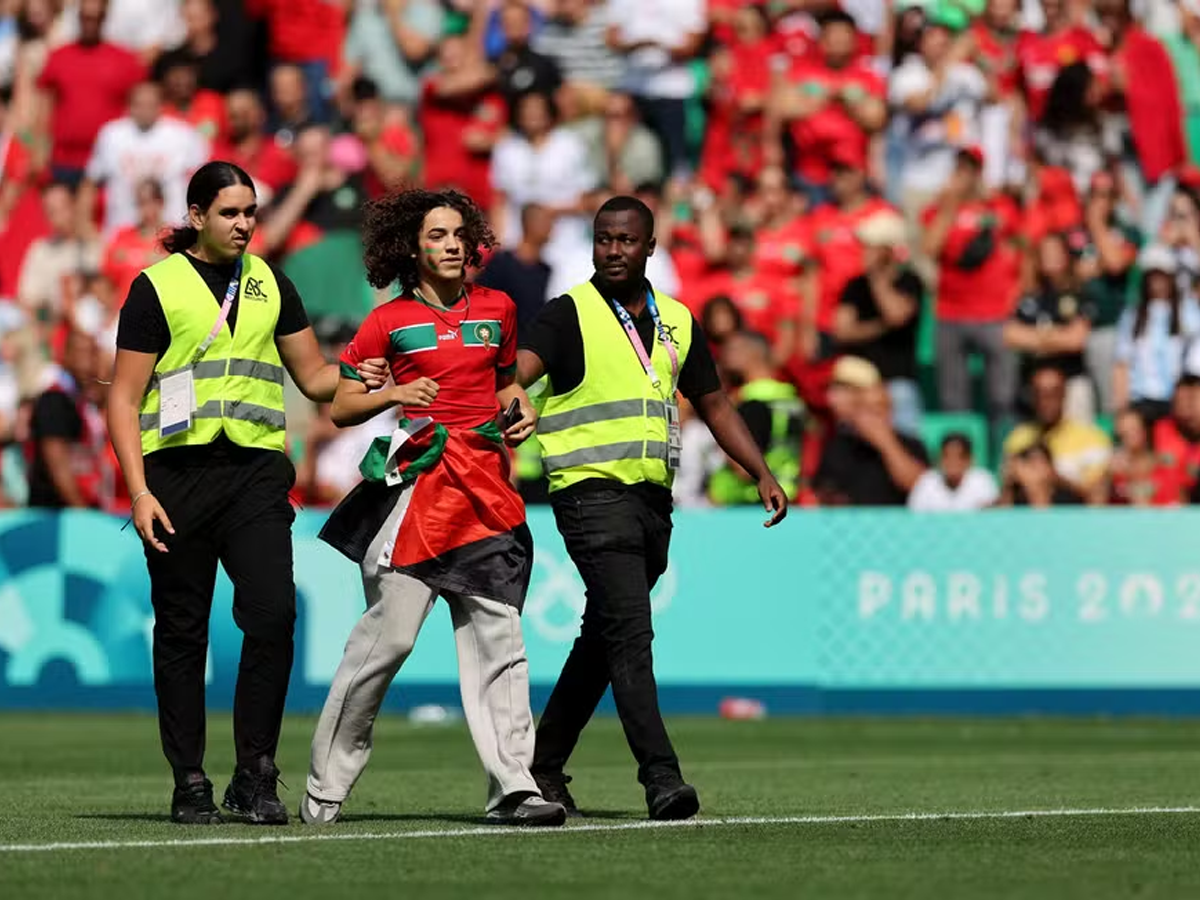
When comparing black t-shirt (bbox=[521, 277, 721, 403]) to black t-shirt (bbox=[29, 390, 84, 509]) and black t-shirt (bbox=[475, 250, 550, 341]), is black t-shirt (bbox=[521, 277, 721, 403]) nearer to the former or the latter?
black t-shirt (bbox=[475, 250, 550, 341])

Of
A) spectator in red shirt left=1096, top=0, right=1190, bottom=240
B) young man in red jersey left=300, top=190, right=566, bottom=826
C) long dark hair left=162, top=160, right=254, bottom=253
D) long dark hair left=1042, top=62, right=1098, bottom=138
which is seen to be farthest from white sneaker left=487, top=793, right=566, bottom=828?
spectator in red shirt left=1096, top=0, right=1190, bottom=240

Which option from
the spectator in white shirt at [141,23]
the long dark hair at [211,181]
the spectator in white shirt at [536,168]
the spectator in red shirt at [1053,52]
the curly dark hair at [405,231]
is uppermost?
the spectator in white shirt at [141,23]

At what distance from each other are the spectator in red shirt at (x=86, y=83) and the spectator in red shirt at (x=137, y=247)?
183cm

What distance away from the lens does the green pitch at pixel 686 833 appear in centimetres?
731

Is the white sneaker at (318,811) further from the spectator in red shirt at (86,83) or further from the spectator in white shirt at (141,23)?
the spectator in white shirt at (141,23)

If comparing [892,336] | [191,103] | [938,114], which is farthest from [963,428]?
[191,103]

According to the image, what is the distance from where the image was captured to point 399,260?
9281 millimetres

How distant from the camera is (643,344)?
31.8 ft

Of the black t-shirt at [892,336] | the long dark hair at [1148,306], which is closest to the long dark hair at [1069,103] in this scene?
the long dark hair at [1148,306]

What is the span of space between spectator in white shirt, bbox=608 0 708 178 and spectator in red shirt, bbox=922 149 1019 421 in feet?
9.53

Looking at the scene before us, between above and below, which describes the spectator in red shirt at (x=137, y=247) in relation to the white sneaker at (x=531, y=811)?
above

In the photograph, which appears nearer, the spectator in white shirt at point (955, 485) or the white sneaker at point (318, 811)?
the white sneaker at point (318, 811)

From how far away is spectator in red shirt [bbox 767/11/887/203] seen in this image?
2153cm

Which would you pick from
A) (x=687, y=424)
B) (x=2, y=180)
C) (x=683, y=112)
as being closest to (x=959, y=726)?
(x=687, y=424)
